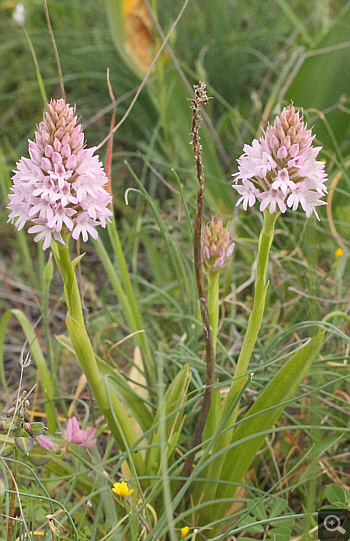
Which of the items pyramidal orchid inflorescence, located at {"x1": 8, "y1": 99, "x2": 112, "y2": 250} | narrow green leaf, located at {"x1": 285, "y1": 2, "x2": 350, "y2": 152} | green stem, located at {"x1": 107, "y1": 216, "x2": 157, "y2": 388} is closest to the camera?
pyramidal orchid inflorescence, located at {"x1": 8, "y1": 99, "x2": 112, "y2": 250}

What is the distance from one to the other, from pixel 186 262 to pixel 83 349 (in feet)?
2.03

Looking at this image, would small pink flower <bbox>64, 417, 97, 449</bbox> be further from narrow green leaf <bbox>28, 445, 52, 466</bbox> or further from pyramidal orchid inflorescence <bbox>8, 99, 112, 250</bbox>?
pyramidal orchid inflorescence <bbox>8, 99, 112, 250</bbox>

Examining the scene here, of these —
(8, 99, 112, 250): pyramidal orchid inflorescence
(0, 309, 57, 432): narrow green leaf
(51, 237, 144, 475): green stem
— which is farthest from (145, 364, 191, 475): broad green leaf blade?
(8, 99, 112, 250): pyramidal orchid inflorescence

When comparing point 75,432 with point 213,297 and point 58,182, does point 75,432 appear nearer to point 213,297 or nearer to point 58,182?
point 213,297

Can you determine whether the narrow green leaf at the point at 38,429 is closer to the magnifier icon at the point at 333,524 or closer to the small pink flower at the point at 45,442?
the small pink flower at the point at 45,442

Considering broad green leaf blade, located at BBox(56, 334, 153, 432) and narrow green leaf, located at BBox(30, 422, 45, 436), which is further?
broad green leaf blade, located at BBox(56, 334, 153, 432)

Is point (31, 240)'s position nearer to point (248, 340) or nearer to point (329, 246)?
point (329, 246)

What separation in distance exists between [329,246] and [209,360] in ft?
2.80

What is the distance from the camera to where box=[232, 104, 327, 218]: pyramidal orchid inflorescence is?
2.30 feet

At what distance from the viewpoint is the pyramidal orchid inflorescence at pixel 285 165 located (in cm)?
70

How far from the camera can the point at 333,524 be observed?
34.5 inches

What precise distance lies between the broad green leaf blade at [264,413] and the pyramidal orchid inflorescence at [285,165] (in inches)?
10.2

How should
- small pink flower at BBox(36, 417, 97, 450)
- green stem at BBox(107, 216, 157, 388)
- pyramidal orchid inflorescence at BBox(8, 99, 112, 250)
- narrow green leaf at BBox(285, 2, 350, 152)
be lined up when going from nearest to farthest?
pyramidal orchid inflorescence at BBox(8, 99, 112, 250)
small pink flower at BBox(36, 417, 97, 450)
green stem at BBox(107, 216, 157, 388)
narrow green leaf at BBox(285, 2, 350, 152)

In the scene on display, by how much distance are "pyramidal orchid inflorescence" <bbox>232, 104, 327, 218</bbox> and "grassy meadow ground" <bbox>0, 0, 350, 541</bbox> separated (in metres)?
0.20
